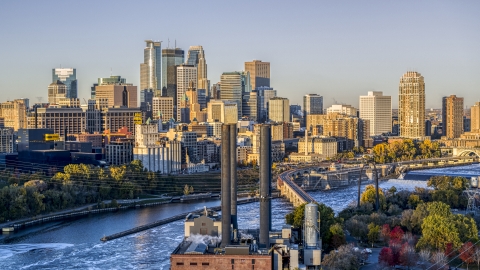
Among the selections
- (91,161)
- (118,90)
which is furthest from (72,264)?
(118,90)

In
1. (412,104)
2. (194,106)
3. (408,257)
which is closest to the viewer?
(408,257)

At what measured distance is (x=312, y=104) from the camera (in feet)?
334

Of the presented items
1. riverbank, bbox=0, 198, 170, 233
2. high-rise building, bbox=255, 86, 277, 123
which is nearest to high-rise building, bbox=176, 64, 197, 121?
high-rise building, bbox=255, 86, 277, 123

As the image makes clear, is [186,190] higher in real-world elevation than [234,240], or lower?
lower

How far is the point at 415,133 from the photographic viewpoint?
274 ft

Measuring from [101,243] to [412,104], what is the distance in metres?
59.4

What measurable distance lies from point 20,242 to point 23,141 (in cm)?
2032

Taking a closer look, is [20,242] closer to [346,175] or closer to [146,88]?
[346,175]

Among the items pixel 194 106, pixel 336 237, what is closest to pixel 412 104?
pixel 194 106

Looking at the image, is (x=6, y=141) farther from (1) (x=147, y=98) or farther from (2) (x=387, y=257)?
(1) (x=147, y=98)

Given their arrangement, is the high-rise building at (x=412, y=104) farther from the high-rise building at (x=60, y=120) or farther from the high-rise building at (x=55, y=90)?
the high-rise building at (x=55, y=90)

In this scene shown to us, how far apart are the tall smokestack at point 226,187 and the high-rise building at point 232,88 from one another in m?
69.2

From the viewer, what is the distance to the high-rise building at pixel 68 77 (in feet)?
310

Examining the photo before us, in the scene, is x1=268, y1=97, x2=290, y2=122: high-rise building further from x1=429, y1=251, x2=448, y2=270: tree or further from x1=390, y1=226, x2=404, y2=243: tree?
x1=429, y1=251, x2=448, y2=270: tree
